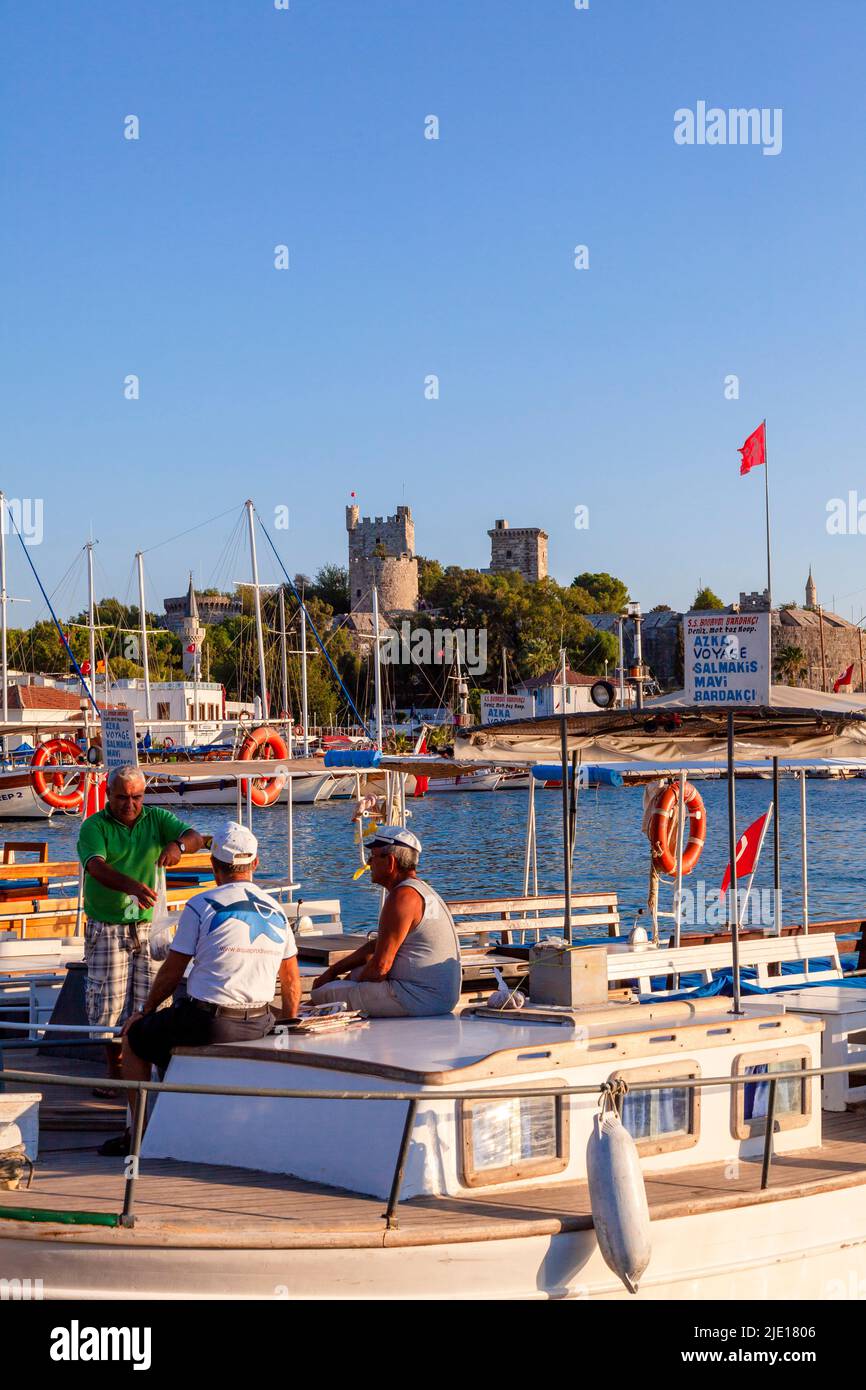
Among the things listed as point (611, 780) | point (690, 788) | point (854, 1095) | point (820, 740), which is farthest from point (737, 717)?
point (611, 780)

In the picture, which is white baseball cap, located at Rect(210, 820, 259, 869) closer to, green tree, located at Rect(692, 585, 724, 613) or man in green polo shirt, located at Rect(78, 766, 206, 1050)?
man in green polo shirt, located at Rect(78, 766, 206, 1050)

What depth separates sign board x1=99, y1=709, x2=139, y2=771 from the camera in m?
11.6

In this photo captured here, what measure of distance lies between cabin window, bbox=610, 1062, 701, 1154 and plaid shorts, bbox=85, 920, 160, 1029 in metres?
3.06

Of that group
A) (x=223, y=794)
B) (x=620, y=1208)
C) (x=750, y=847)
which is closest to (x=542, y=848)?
(x=223, y=794)

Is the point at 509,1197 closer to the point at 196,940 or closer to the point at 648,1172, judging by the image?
the point at 648,1172

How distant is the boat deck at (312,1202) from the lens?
17.9 ft

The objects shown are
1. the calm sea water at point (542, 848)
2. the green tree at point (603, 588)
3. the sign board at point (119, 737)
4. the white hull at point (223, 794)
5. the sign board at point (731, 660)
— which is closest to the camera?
the sign board at point (731, 660)

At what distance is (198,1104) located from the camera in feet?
21.3

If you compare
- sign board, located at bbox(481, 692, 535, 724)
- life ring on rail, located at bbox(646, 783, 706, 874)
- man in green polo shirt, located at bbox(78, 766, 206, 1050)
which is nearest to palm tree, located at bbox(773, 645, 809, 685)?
life ring on rail, located at bbox(646, 783, 706, 874)

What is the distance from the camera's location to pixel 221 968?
21.4 ft

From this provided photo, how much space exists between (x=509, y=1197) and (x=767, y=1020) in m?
1.67

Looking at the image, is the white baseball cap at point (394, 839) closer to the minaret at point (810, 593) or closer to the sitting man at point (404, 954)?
the sitting man at point (404, 954)

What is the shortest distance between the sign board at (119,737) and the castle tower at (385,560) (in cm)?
14735

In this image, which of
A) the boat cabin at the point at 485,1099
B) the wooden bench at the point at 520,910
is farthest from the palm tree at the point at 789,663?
the boat cabin at the point at 485,1099
